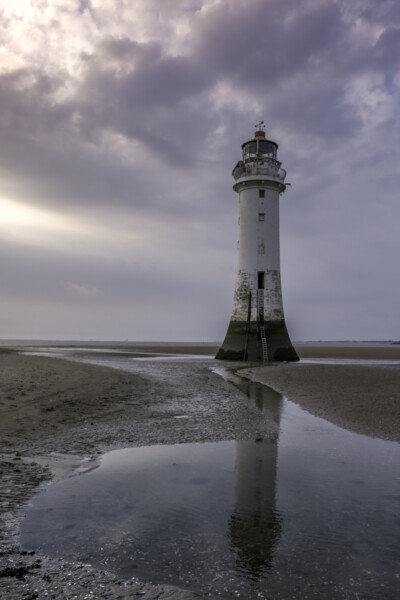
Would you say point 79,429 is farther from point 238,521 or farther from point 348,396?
point 348,396

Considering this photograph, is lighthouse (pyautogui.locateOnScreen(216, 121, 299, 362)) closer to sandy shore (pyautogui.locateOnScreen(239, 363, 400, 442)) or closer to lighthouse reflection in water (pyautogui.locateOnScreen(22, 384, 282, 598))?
sandy shore (pyautogui.locateOnScreen(239, 363, 400, 442))

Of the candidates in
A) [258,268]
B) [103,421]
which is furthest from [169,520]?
[258,268]

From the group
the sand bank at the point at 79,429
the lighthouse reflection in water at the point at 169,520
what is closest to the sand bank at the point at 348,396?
the sand bank at the point at 79,429

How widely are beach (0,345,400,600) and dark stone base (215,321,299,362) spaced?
45.4 feet

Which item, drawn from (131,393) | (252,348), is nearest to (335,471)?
(131,393)

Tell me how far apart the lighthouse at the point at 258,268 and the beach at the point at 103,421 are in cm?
1407

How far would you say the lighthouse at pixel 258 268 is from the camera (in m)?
33.4

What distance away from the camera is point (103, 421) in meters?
9.91

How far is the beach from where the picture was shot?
3.40m

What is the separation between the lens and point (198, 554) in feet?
12.6

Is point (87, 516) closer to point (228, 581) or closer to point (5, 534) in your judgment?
point (5, 534)

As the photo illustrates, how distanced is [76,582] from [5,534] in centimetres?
117

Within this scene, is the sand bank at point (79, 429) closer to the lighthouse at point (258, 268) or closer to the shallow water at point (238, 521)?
the shallow water at point (238, 521)

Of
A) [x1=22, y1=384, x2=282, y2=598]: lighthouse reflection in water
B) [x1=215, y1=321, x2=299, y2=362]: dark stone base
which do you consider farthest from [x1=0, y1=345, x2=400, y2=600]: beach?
[x1=215, y1=321, x2=299, y2=362]: dark stone base
